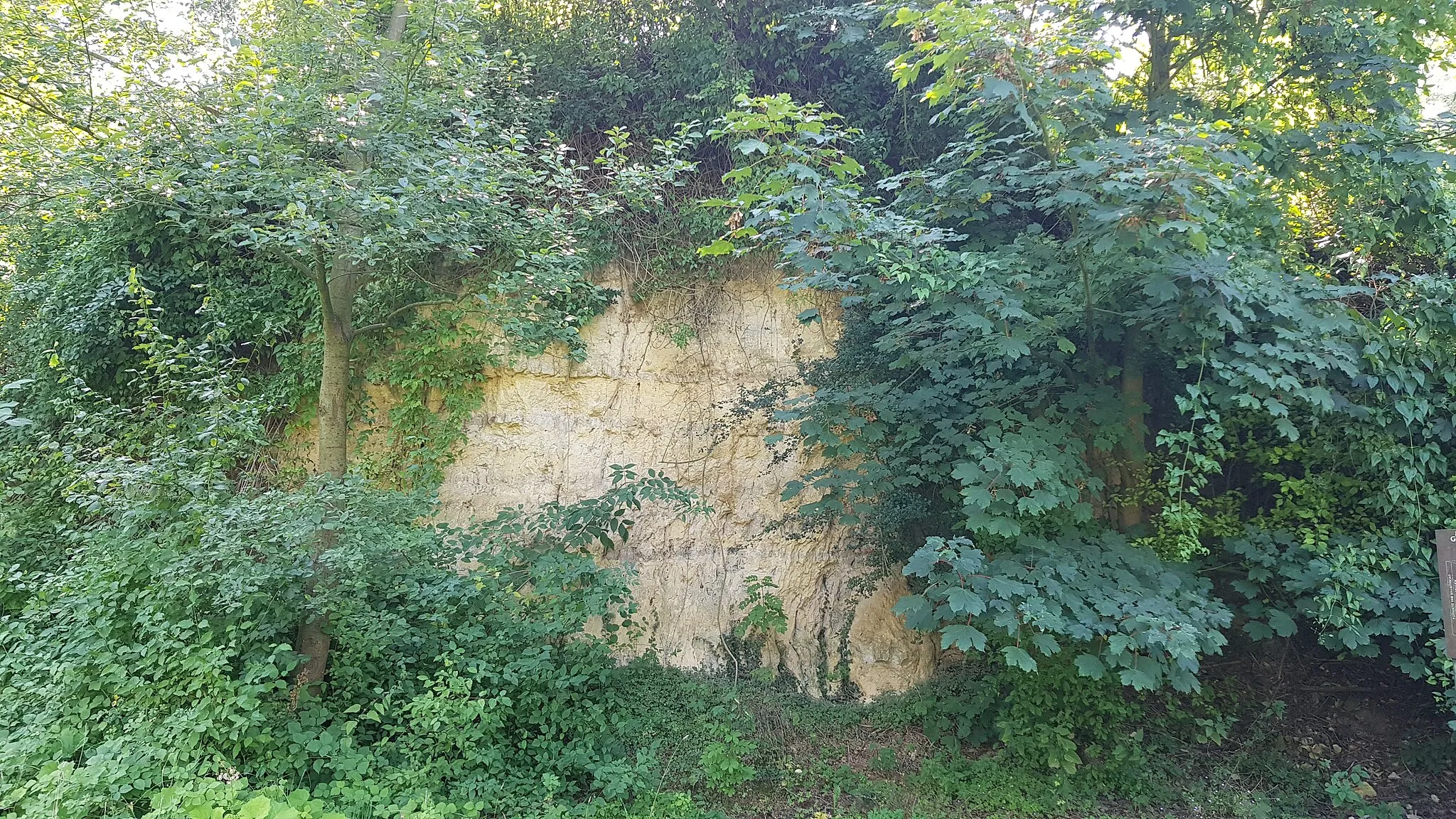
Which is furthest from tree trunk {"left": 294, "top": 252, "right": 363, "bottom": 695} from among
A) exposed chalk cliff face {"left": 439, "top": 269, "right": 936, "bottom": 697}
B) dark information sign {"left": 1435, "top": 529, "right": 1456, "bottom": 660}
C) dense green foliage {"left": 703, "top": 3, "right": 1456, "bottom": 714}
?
dark information sign {"left": 1435, "top": 529, "right": 1456, "bottom": 660}

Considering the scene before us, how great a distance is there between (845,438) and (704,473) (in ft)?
6.08

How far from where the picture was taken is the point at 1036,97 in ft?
13.5

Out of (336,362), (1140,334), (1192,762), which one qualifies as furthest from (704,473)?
(1192,762)

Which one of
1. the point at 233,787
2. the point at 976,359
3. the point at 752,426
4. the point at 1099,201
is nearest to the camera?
the point at 233,787

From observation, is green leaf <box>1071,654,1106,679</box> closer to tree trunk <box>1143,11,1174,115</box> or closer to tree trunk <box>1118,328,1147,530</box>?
tree trunk <box>1118,328,1147,530</box>

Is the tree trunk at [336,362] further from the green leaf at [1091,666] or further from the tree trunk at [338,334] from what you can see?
the green leaf at [1091,666]

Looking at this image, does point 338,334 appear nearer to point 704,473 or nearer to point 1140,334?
point 704,473

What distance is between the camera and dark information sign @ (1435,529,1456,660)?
13.0 feet

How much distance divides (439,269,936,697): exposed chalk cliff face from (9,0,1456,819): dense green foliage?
307mm

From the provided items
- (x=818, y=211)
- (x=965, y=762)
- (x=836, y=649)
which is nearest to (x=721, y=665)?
(x=836, y=649)

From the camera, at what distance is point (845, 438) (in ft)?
17.4

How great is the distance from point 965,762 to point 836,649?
1.35 meters

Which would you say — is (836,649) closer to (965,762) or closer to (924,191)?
(965,762)

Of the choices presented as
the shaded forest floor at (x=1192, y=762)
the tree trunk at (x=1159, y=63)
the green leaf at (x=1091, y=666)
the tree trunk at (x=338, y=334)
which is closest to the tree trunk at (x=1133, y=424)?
the shaded forest floor at (x=1192, y=762)
